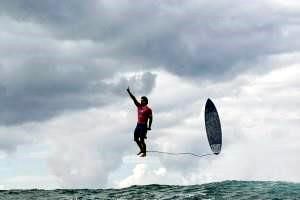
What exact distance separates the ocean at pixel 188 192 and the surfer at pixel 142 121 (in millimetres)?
2581

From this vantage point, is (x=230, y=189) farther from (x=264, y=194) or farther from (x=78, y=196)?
(x=78, y=196)

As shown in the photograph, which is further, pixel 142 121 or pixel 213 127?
pixel 213 127

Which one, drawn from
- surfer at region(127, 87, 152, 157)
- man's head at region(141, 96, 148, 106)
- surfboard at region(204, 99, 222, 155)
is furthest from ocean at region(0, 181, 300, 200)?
surfboard at region(204, 99, 222, 155)

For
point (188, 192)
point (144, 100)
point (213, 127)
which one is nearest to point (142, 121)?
point (144, 100)

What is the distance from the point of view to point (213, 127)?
150 feet

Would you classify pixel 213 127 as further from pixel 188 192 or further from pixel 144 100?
pixel 188 192

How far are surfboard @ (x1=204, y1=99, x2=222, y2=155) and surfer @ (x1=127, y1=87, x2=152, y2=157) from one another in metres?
14.7

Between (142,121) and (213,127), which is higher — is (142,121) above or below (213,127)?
below

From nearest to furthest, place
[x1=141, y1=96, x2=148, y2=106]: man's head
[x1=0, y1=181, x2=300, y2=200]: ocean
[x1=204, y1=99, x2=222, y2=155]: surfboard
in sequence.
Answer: [x1=0, y1=181, x2=300, y2=200]: ocean → [x1=141, y1=96, x2=148, y2=106]: man's head → [x1=204, y1=99, x2=222, y2=155]: surfboard

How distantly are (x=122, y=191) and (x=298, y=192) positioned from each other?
9.68m

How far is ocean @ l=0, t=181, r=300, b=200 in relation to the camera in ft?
86.8

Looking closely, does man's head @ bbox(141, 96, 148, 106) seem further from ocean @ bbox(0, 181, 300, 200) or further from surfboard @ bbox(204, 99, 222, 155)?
surfboard @ bbox(204, 99, 222, 155)

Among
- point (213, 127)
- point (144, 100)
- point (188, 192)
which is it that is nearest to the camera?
point (188, 192)

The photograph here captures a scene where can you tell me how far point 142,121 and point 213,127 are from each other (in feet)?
52.9
